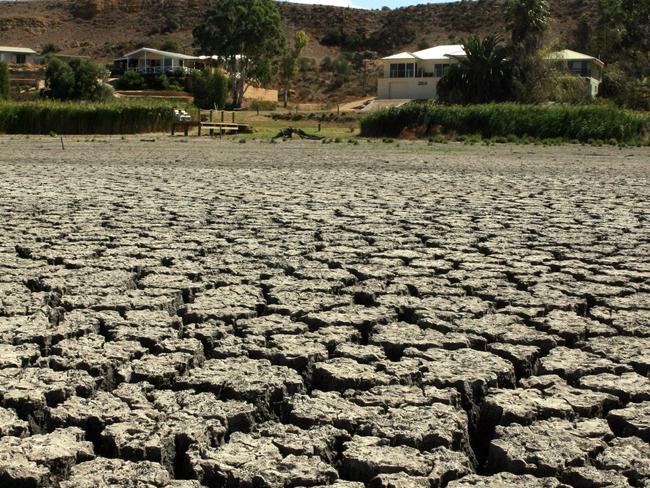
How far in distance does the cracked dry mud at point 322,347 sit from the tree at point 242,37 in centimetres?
5511

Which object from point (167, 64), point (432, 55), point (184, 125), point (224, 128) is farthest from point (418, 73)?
point (184, 125)

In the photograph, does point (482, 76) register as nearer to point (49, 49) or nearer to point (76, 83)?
point (76, 83)

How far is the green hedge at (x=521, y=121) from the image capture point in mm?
29438

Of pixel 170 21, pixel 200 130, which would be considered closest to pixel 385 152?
pixel 200 130

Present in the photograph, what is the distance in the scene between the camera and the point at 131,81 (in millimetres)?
61844

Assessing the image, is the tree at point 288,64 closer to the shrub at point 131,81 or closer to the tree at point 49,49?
the shrub at point 131,81

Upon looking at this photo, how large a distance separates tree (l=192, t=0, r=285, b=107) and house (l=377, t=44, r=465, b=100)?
9015 mm

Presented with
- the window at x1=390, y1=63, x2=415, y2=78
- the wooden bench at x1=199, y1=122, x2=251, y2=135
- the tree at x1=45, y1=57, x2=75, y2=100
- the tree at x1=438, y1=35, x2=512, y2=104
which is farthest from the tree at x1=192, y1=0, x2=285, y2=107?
the wooden bench at x1=199, y1=122, x2=251, y2=135

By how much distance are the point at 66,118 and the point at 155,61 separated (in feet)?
126

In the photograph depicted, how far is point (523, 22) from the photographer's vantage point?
158 ft

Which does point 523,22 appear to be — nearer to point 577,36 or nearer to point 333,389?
point 577,36

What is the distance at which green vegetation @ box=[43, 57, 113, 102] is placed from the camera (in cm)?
5047

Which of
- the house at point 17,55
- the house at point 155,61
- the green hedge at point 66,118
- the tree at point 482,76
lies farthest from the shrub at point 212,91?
the green hedge at point 66,118

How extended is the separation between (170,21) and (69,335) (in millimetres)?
94462
